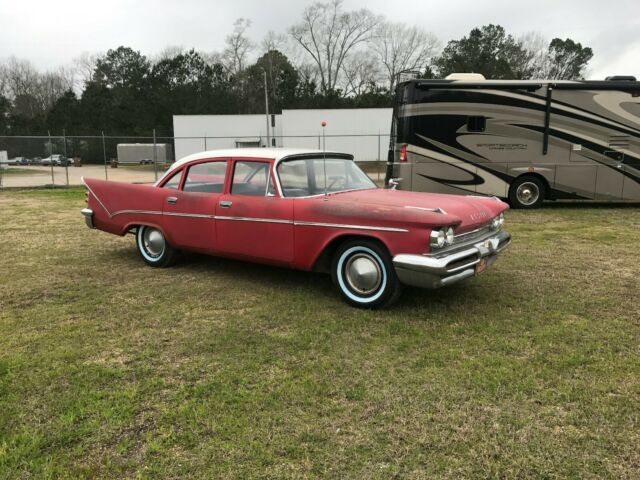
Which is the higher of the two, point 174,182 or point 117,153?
point 117,153

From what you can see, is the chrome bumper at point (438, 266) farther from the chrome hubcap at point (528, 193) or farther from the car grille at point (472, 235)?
the chrome hubcap at point (528, 193)

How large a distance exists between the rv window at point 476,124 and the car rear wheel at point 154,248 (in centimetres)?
780

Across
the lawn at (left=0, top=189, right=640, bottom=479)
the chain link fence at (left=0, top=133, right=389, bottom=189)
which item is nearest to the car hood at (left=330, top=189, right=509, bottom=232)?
the lawn at (left=0, top=189, right=640, bottom=479)

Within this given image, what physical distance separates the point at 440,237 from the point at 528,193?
858 centimetres

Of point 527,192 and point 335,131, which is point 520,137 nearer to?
point 527,192

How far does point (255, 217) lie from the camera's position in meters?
5.19

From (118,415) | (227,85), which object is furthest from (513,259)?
(227,85)

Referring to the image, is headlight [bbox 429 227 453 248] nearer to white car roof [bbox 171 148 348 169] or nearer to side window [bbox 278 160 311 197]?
side window [bbox 278 160 311 197]

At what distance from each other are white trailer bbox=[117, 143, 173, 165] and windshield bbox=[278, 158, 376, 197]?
41.8m

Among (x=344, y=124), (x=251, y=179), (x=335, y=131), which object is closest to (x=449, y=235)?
(x=251, y=179)

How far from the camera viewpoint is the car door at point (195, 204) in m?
5.63

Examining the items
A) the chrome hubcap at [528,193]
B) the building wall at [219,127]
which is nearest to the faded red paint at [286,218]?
the chrome hubcap at [528,193]

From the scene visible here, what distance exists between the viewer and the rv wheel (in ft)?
38.1

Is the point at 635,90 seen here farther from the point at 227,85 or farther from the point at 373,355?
the point at 227,85
